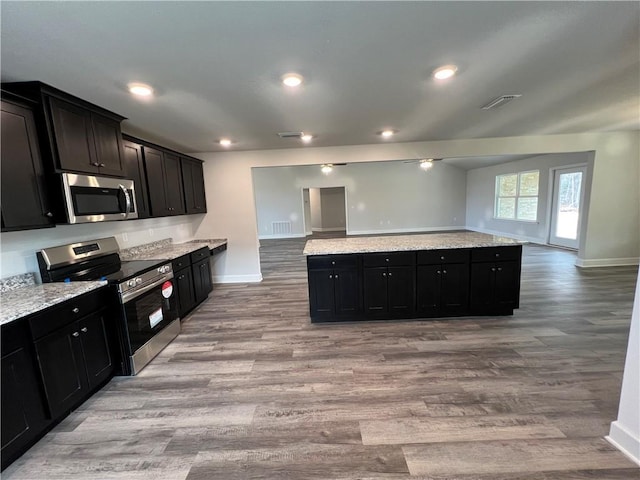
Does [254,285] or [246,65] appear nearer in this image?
[246,65]

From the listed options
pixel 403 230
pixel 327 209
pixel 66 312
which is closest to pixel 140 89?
pixel 66 312

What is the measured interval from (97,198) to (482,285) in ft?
14.0

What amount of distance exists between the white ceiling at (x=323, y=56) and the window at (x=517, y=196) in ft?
16.4

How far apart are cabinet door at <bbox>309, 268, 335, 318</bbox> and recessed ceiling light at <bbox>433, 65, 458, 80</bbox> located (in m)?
Result: 2.18

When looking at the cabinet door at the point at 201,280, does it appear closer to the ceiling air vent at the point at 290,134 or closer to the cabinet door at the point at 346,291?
the cabinet door at the point at 346,291

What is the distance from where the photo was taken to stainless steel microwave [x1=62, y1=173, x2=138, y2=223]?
88.7 inches

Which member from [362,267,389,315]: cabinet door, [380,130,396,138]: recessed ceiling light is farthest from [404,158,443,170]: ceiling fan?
[362,267,389,315]: cabinet door

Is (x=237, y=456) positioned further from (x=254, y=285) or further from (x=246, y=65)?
(x=254, y=285)

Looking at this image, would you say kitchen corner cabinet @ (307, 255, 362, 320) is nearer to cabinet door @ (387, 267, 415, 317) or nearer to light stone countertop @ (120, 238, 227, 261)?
cabinet door @ (387, 267, 415, 317)

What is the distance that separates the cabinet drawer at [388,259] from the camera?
320 cm

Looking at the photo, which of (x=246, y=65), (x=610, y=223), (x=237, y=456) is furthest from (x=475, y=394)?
(x=610, y=223)

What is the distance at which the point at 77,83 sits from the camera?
2113 millimetres

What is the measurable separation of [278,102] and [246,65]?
0.73 metres

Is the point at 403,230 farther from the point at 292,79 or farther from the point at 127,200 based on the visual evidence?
the point at 127,200
